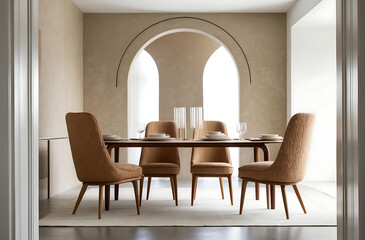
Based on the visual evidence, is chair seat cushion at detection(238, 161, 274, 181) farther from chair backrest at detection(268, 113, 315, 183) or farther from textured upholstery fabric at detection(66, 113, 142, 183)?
textured upholstery fabric at detection(66, 113, 142, 183)

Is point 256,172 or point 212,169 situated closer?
point 256,172

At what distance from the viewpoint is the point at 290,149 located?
3312mm

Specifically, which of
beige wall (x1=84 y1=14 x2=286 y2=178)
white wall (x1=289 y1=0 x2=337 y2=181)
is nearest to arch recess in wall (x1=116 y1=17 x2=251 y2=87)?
beige wall (x1=84 y1=14 x2=286 y2=178)

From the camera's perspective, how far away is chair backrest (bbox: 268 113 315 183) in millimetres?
3295

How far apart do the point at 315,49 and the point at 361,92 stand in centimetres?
482

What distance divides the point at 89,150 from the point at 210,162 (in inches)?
59.9

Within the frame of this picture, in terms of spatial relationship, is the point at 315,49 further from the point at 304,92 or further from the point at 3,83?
the point at 3,83

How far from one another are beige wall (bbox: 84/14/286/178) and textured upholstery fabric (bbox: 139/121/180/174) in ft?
5.11

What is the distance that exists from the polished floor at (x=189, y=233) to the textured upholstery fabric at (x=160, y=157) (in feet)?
3.50

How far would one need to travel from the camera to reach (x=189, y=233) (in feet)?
9.75

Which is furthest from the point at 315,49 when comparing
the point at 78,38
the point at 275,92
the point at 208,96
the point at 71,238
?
the point at 71,238

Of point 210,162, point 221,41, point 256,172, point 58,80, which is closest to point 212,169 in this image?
point 210,162

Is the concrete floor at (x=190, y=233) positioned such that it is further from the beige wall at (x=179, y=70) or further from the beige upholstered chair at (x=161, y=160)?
the beige wall at (x=179, y=70)

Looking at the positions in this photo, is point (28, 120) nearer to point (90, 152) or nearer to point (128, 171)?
point (90, 152)
